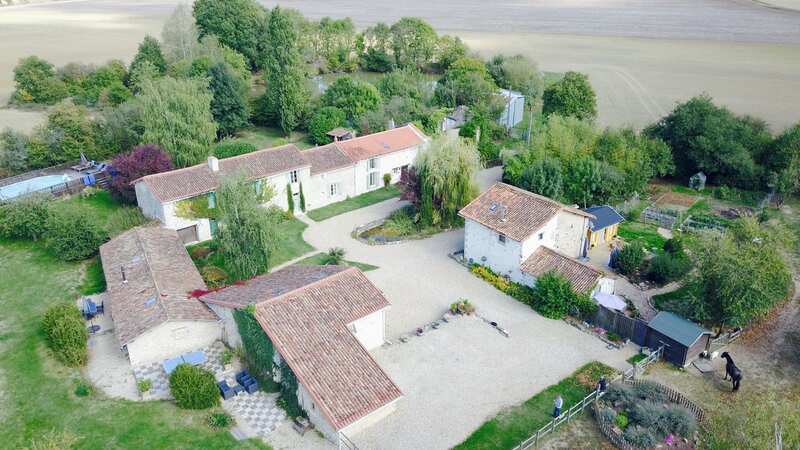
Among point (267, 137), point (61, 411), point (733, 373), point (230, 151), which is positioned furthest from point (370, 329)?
point (267, 137)

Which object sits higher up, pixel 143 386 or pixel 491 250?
pixel 491 250

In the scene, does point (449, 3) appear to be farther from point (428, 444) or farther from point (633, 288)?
point (428, 444)

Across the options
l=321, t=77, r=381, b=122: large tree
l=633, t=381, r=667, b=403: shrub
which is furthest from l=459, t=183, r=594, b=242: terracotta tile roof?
l=321, t=77, r=381, b=122: large tree

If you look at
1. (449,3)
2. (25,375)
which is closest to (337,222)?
(25,375)

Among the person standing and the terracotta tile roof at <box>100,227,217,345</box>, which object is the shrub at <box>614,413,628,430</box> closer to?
the person standing

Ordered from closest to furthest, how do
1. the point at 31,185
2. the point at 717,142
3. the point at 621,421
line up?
the point at 621,421, the point at 31,185, the point at 717,142

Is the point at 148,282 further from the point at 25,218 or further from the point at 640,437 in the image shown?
the point at 640,437

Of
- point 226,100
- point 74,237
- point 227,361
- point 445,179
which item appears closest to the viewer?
point 227,361
